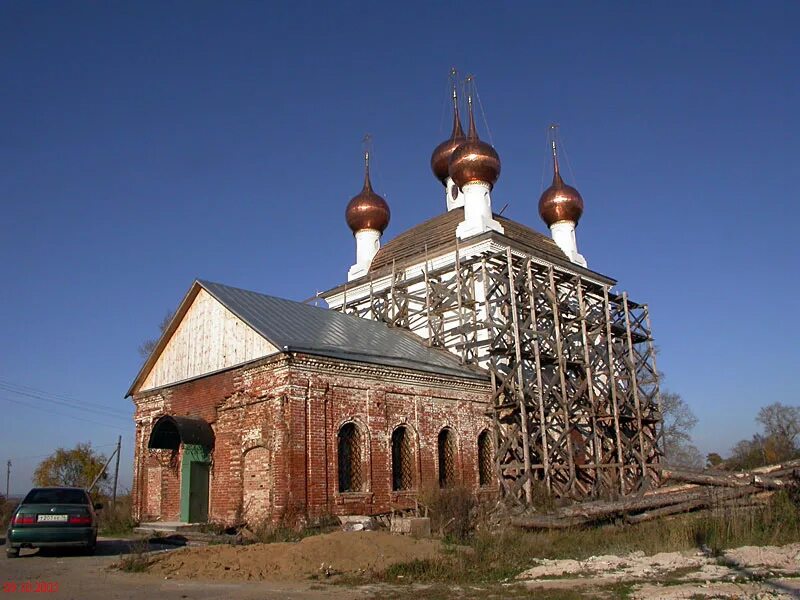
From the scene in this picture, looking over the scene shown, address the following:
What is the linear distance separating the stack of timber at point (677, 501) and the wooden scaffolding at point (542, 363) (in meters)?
4.79

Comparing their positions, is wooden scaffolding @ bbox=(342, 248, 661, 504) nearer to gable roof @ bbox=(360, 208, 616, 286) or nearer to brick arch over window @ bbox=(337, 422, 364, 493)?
gable roof @ bbox=(360, 208, 616, 286)

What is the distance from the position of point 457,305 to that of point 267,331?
23.6ft

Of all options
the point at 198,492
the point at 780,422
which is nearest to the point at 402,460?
the point at 198,492

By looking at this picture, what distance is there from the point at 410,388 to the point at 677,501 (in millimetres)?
6661

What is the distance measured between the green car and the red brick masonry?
3347 mm

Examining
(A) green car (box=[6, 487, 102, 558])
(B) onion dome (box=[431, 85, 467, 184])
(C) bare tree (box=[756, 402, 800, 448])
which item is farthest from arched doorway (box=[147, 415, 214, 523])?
(C) bare tree (box=[756, 402, 800, 448])

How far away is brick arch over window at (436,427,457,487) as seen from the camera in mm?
17953

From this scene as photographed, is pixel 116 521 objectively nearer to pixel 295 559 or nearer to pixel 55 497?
pixel 55 497

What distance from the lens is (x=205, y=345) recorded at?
1747 centimetres

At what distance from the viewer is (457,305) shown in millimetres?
21219

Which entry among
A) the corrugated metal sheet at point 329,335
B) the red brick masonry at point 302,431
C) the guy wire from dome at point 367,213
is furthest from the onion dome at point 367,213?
the red brick masonry at point 302,431

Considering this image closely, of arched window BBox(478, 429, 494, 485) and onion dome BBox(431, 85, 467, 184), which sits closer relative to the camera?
arched window BBox(478, 429, 494, 485)

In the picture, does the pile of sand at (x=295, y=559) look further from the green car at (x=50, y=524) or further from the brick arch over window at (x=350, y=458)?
the brick arch over window at (x=350, y=458)

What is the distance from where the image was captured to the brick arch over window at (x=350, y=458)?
15586 millimetres
